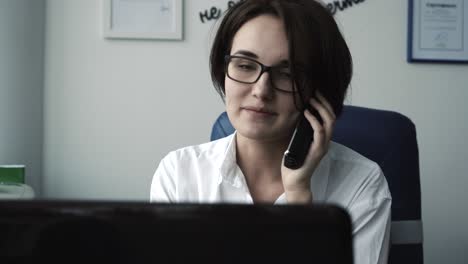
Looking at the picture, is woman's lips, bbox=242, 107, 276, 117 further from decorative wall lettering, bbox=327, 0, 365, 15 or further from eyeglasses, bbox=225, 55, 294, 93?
decorative wall lettering, bbox=327, 0, 365, 15

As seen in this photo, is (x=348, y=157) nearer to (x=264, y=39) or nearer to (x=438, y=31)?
(x=264, y=39)

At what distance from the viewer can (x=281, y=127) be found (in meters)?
0.99

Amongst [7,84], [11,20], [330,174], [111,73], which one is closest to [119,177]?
[111,73]

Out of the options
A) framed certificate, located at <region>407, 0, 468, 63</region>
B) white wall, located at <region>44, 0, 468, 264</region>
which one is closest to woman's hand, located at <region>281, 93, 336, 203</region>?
white wall, located at <region>44, 0, 468, 264</region>

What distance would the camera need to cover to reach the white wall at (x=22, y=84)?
155cm

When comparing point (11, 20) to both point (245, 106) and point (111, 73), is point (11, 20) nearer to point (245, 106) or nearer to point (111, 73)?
point (111, 73)

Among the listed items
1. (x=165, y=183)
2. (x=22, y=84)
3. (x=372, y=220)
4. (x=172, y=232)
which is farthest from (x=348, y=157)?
(x=22, y=84)

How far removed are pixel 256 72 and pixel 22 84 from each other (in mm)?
986

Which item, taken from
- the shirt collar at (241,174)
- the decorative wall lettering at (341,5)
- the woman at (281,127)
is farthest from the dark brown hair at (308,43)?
the decorative wall lettering at (341,5)

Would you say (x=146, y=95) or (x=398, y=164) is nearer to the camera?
(x=398, y=164)

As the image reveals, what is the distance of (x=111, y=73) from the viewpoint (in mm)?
1748

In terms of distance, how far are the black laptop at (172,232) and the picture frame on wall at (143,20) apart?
1.46 meters

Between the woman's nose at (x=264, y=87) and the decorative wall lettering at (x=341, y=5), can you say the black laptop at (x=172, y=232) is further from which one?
the decorative wall lettering at (x=341, y=5)

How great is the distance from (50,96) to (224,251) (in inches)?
61.5
